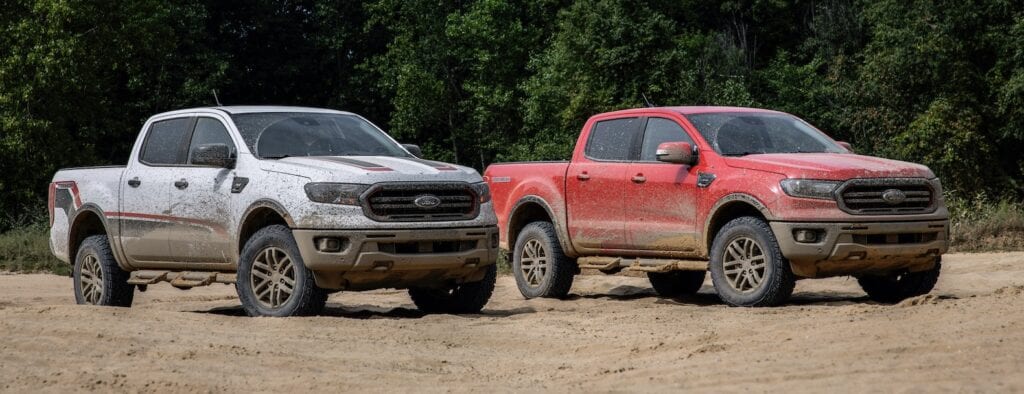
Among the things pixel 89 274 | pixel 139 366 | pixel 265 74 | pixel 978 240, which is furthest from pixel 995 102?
pixel 139 366

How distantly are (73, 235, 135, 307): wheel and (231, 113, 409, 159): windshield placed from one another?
1.91m

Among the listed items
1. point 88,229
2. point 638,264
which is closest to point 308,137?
point 88,229

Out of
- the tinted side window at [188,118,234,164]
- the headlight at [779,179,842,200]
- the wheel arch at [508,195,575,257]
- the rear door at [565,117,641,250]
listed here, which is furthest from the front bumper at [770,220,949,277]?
the tinted side window at [188,118,234,164]

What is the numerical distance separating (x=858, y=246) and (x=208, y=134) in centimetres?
532

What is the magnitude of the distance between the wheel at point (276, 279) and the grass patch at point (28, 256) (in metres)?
9.67

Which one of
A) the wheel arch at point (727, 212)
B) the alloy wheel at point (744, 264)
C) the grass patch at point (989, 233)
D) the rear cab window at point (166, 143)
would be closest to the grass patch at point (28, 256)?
the rear cab window at point (166, 143)

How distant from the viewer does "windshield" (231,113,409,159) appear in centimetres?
1193

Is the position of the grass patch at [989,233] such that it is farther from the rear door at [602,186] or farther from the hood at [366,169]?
the hood at [366,169]

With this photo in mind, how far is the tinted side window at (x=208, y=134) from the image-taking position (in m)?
12.2

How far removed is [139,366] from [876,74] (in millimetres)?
38110

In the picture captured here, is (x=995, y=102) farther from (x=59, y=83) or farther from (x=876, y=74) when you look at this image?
(x=59, y=83)

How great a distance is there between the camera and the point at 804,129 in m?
13.6

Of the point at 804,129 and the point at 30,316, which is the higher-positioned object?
the point at 804,129

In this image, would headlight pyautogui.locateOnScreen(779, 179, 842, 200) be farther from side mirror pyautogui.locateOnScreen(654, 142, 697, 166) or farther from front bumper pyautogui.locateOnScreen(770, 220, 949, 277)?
side mirror pyautogui.locateOnScreen(654, 142, 697, 166)
